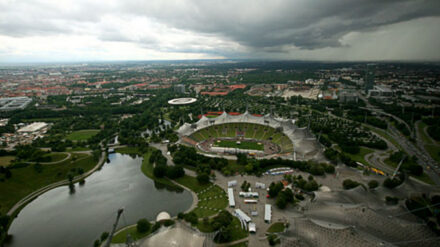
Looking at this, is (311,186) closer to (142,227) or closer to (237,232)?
(237,232)

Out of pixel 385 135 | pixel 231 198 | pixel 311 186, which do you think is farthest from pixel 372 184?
pixel 385 135

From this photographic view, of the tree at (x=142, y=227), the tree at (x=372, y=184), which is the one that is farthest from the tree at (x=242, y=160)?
the tree at (x=142, y=227)

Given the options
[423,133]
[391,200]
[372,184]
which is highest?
[423,133]

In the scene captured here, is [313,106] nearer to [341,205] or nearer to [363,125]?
[363,125]

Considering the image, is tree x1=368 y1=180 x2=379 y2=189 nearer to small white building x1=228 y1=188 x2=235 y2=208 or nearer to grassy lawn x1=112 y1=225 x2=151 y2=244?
small white building x1=228 y1=188 x2=235 y2=208

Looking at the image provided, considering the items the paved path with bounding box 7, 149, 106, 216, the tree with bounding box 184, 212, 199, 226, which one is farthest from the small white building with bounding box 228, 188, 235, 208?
the paved path with bounding box 7, 149, 106, 216

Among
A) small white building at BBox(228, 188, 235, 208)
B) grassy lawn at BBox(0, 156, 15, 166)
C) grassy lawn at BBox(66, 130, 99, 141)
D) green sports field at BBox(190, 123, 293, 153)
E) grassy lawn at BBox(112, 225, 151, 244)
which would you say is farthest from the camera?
grassy lawn at BBox(66, 130, 99, 141)
